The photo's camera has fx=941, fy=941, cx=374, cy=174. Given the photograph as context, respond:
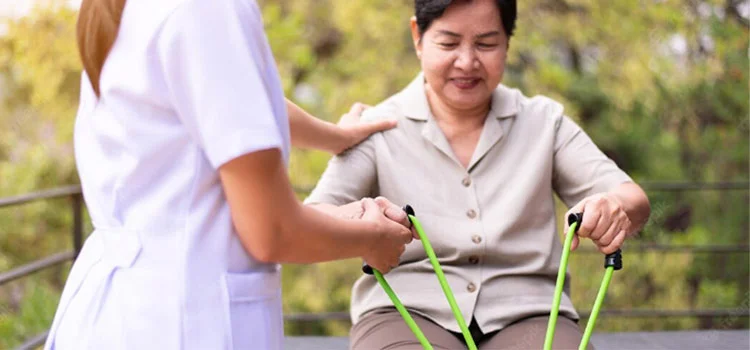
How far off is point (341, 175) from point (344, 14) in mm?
3407

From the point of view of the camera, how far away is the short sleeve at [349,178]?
1830 millimetres

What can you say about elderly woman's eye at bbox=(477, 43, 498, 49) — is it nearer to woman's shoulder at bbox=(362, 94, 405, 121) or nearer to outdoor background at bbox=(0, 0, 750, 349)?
woman's shoulder at bbox=(362, 94, 405, 121)

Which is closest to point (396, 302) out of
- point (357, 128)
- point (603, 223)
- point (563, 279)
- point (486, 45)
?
point (563, 279)

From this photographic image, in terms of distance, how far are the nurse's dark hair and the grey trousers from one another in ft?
2.71

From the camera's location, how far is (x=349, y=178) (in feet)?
6.08

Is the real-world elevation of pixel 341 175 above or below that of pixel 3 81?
above

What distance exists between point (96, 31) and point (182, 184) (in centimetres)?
20

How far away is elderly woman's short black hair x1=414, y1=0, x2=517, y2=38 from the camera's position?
1.82 m

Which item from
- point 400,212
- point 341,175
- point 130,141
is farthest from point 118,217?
point 341,175

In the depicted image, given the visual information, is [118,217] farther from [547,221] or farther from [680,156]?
[680,156]

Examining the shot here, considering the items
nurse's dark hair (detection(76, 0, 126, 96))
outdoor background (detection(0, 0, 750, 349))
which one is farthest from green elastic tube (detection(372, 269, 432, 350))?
outdoor background (detection(0, 0, 750, 349))

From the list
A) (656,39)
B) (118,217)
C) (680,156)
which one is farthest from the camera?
(680,156)

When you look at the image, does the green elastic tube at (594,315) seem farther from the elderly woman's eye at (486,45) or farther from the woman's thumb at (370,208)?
the elderly woman's eye at (486,45)

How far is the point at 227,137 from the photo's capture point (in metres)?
0.99
